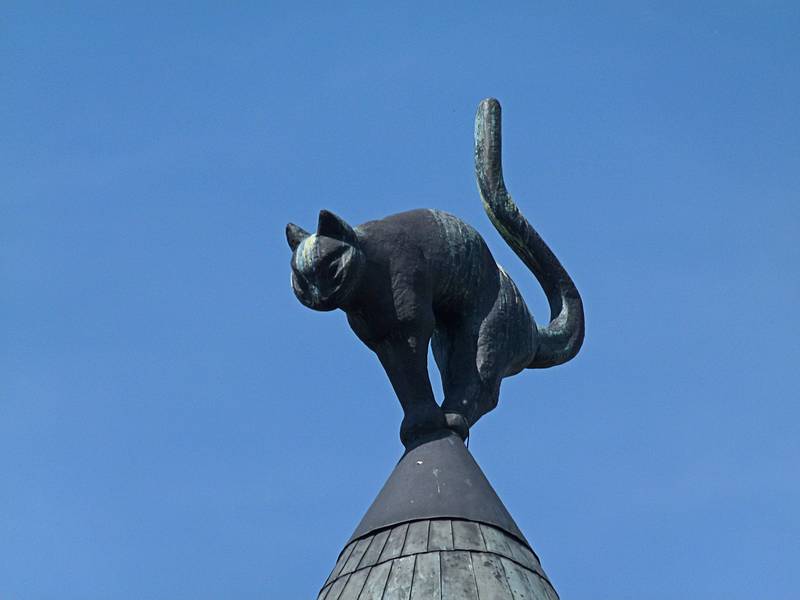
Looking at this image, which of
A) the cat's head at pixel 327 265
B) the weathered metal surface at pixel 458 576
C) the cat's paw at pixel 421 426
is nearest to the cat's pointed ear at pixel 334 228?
the cat's head at pixel 327 265

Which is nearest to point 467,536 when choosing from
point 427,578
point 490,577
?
point 490,577

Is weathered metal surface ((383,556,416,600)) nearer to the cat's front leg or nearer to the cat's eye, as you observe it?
the cat's front leg

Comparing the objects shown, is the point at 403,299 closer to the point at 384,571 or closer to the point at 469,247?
the point at 469,247

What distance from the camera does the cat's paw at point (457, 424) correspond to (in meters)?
10.9

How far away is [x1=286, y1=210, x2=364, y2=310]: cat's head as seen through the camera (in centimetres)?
1045

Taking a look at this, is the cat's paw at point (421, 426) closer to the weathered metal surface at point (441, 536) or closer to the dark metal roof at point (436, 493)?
the dark metal roof at point (436, 493)

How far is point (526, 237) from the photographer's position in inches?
469

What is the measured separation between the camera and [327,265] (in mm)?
10461

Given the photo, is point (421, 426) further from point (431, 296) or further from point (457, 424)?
point (431, 296)

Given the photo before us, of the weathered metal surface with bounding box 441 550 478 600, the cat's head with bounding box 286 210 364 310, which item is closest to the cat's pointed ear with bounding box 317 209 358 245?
the cat's head with bounding box 286 210 364 310

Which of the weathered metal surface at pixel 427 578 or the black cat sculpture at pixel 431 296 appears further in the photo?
the black cat sculpture at pixel 431 296

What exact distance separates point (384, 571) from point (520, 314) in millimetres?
2195

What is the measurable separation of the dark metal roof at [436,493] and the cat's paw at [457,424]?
14 centimetres

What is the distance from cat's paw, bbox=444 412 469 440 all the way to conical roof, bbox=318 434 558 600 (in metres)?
0.09
